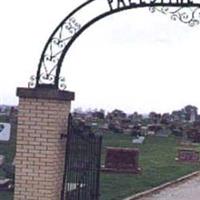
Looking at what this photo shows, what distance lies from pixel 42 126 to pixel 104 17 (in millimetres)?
1875

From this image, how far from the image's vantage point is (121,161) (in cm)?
2722

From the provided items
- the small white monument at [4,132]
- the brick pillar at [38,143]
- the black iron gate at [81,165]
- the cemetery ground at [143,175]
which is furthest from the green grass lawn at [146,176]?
the brick pillar at [38,143]

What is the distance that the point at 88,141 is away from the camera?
12.1 m

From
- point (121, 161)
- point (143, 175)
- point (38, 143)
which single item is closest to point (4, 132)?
point (38, 143)

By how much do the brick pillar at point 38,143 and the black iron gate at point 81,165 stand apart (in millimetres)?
294

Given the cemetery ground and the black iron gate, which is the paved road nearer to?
the cemetery ground

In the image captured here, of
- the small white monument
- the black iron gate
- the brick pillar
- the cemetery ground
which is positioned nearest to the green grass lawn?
the cemetery ground

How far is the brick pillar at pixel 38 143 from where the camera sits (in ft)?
37.7

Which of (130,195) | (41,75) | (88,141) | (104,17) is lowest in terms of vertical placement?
(130,195)

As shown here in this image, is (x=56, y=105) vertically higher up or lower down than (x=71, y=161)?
higher up

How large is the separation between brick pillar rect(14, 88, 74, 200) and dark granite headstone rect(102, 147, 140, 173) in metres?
15.1

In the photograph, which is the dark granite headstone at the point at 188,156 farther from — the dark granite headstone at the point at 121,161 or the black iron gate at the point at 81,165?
the black iron gate at the point at 81,165

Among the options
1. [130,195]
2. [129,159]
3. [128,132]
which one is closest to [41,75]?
[130,195]

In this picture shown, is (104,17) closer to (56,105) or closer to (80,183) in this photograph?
(56,105)
